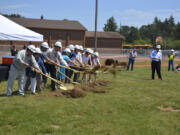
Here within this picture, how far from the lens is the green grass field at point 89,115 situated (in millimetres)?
4770

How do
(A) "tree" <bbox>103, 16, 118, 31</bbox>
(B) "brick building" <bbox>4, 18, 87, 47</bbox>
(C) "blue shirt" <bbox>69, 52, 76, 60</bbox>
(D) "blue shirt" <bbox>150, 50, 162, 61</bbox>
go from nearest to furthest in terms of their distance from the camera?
(C) "blue shirt" <bbox>69, 52, 76, 60</bbox>
(D) "blue shirt" <bbox>150, 50, 162, 61</bbox>
(B) "brick building" <bbox>4, 18, 87, 47</bbox>
(A) "tree" <bbox>103, 16, 118, 31</bbox>

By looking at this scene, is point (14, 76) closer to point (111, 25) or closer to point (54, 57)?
point (54, 57)

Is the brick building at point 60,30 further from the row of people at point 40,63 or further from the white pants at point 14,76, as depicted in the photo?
the white pants at point 14,76

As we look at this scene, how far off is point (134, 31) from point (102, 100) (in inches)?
3832

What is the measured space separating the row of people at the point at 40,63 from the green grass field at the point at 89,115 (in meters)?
0.65

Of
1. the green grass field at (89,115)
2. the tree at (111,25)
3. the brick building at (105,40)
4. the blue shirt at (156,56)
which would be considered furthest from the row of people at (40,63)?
the tree at (111,25)

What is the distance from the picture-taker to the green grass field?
4.77 m

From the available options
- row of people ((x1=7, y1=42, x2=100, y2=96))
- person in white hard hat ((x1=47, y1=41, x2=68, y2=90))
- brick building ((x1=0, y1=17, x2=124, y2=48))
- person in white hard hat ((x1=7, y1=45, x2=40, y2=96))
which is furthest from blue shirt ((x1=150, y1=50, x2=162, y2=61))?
brick building ((x1=0, y1=17, x2=124, y2=48))

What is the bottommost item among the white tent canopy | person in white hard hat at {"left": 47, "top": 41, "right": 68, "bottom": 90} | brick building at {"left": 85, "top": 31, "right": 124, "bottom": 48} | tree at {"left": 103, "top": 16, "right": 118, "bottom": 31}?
person in white hard hat at {"left": 47, "top": 41, "right": 68, "bottom": 90}

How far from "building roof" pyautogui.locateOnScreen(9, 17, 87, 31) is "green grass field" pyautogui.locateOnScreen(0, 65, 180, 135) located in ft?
146

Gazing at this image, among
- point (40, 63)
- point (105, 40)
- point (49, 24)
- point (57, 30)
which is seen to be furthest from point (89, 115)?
point (105, 40)

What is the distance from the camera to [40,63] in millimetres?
7992

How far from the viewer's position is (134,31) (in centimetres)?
10106

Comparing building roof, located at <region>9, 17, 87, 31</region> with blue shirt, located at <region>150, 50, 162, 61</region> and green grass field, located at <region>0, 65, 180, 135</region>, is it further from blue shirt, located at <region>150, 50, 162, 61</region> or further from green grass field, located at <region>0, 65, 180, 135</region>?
green grass field, located at <region>0, 65, 180, 135</region>
